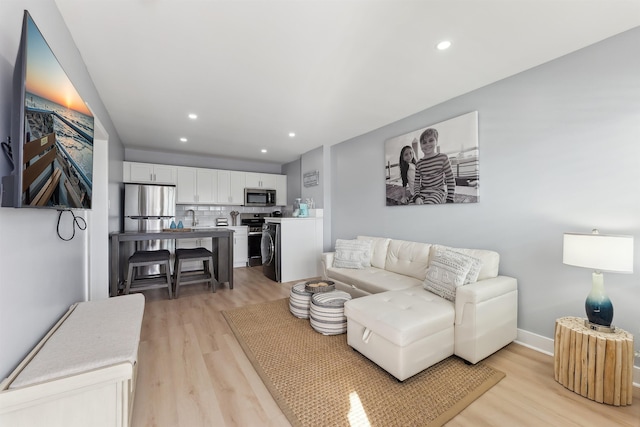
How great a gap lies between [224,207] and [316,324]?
432cm

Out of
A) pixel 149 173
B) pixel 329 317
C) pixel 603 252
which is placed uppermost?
pixel 149 173

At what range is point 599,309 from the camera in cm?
168

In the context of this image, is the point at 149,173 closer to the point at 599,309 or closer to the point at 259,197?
the point at 259,197

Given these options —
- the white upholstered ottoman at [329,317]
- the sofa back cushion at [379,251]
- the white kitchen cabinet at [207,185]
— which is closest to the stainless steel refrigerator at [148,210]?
the white kitchen cabinet at [207,185]

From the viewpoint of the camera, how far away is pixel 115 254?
3.16 meters

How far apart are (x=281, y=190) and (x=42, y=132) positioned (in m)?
5.27

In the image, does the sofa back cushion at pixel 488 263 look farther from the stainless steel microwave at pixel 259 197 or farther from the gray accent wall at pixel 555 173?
the stainless steel microwave at pixel 259 197

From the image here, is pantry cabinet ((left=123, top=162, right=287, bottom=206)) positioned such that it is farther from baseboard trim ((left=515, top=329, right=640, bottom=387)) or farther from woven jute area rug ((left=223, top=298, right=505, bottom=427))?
baseboard trim ((left=515, top=329, right=640, bottom=387))

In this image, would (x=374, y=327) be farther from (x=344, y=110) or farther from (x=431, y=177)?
(x=344, y=110)

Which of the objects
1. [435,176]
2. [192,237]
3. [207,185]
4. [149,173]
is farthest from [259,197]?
[435,176]

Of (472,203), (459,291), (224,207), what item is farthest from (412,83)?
(224,207)

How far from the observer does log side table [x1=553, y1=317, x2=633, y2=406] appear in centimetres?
153

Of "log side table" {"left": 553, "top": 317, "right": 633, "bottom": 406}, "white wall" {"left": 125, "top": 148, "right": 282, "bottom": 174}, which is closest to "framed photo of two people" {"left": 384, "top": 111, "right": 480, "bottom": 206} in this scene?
"log side table" {"left": 553, "top": 317, "right": 633, "bottom": 406}

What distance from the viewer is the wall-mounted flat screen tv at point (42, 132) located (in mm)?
954
